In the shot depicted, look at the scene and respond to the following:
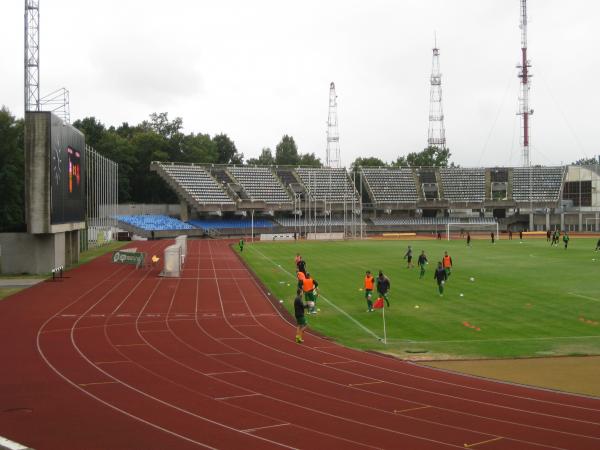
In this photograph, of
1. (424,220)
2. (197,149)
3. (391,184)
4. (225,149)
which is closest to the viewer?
(424,220)

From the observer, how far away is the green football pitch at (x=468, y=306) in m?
20.4

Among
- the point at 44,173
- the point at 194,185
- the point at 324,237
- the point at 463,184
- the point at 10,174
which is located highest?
the point at 463,184

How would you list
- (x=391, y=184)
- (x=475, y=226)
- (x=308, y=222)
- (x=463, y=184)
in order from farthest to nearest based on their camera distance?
(x=391, y=184) → (x=463, y=184) → (x=475, y=226) → (x=308, y=222)

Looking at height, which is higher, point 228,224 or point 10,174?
point 10,174

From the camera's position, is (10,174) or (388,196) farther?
(388,196)

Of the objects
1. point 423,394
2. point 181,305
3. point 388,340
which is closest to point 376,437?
point 423,394

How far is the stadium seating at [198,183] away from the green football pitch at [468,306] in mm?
53254

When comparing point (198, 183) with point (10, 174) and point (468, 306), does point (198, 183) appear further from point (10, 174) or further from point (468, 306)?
point (468, 306)

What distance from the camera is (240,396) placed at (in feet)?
46.5

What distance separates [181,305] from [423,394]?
16.3 meters

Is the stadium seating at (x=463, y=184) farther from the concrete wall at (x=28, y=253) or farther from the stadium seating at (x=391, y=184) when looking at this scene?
the concrete wall at (x=28, y=253)

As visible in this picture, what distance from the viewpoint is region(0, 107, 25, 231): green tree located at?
66438 millimetres

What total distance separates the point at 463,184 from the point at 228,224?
1713 inches

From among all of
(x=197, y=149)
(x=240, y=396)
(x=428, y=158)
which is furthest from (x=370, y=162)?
(x=240, y=396)
